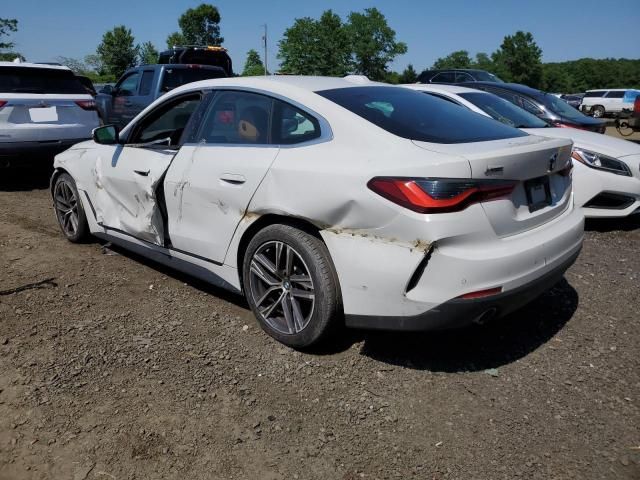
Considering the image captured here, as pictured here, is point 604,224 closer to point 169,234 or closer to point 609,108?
point 169,234

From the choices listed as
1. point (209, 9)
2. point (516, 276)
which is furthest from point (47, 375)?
point (209, 9)

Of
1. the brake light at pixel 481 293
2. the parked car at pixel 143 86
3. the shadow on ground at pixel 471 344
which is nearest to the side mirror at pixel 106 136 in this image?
the shadow on ground at pixel 471 344

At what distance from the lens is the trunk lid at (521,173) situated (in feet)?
8.45

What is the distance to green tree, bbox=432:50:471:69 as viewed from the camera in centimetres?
9781

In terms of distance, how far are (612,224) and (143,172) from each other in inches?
198

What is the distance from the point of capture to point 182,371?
116 inches

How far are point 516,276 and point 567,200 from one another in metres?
0.93

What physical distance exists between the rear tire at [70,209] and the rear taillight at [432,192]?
3.33 meters

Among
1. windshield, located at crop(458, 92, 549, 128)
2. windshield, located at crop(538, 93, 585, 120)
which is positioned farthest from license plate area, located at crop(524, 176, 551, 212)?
windshield, located at crop(538, 93, 585, 120)

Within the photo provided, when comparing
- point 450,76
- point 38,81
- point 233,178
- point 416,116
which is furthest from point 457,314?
point 450,76

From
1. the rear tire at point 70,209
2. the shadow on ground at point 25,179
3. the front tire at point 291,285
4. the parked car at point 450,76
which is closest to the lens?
the front tire at point 291,285

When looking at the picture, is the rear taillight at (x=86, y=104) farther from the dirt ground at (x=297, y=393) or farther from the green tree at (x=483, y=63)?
the green tree at (x=483, y=63)

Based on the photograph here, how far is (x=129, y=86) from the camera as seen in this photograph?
1052 centimetres

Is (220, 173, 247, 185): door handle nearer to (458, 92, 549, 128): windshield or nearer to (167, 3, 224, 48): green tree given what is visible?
(458, 92, 549, 128): windshield
